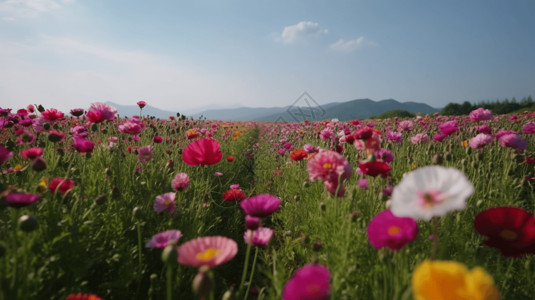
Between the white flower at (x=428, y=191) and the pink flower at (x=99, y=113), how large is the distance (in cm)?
200

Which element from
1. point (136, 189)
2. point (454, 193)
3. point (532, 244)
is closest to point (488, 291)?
point (454, 193)

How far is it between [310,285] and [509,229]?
2.62 feet

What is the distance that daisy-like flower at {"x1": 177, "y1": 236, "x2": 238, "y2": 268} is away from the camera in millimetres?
787

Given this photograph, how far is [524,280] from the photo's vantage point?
4.79ft

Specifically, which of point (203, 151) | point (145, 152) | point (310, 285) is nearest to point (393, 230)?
point (310, 285)

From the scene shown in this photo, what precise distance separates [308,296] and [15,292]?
934mm

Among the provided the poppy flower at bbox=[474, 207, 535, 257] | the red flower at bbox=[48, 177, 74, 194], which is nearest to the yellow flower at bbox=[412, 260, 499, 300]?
the poppy flower at bbox=[474, 207, 535, 257]

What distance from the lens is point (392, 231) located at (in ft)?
2.78

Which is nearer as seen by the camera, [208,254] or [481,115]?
[208,254]

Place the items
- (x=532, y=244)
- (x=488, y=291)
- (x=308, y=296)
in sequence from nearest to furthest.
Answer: (x=488, y=291)
(x=308, y=296)
(x=532, y=244)

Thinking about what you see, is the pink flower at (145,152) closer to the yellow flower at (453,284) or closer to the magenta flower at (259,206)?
the magenta flower at (259,206)

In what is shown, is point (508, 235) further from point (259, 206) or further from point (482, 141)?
point (482, 141)

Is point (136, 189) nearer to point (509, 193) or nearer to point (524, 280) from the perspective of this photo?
point (524, 280)

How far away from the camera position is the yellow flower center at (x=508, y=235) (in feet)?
3.20
